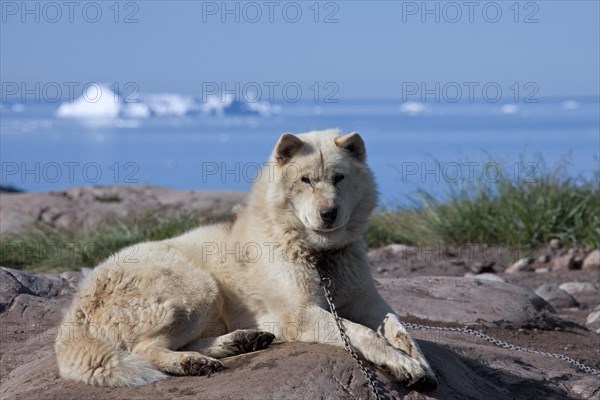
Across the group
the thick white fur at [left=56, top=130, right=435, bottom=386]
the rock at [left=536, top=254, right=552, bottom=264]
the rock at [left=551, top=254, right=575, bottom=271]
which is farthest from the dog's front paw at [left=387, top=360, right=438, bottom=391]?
the rock at [left=536, top=254, right=552, bottom=264]

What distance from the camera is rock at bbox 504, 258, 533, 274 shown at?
11.4 metres

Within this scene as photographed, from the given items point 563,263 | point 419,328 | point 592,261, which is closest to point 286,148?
point 419,328

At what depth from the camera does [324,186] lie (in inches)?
210

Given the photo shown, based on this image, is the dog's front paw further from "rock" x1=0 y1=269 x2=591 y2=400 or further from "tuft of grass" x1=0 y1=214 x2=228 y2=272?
"tuft of grass" x1=0 y1=214 x2=228 y2=272

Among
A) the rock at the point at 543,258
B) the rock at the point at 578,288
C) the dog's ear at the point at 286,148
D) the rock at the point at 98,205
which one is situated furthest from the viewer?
the rock at the point at 98,205

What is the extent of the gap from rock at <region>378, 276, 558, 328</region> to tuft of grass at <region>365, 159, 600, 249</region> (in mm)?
3890

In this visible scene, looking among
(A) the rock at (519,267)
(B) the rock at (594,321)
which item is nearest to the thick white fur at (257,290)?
(B) the rock at (594,321)

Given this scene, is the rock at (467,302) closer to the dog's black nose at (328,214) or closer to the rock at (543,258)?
the dog's black nose at (328,214)

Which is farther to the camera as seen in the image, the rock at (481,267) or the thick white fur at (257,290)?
the rock at (481,267)

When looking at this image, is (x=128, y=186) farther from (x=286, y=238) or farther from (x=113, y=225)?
(x=286, y=238)

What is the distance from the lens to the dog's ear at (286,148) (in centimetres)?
546

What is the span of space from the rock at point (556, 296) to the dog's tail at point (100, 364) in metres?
5.67

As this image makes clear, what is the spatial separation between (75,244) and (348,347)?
6.57 m

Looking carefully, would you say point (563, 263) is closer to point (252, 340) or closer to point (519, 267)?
point (519, 267)
